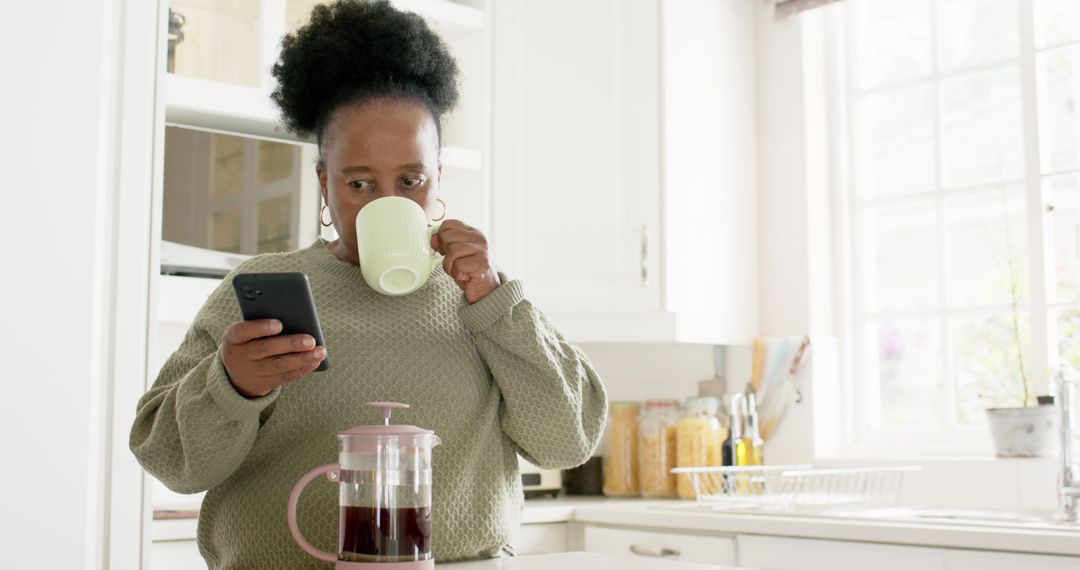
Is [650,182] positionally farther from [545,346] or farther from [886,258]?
[545,346]

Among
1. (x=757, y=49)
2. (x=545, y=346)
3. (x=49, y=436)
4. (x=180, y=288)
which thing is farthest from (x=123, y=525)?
(x=757, y=49)

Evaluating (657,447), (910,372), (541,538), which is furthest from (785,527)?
(910,372)

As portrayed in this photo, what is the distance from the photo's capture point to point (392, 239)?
1.08m

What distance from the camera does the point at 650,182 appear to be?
2766 mm

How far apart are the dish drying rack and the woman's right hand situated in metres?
1.55

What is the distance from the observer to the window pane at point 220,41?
238 cm

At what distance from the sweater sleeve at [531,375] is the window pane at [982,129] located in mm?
1960

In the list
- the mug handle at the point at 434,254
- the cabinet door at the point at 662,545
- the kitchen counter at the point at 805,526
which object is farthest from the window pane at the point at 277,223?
the mug handle at the point at 434,254

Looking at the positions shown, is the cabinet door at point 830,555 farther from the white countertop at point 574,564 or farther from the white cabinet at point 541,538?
the white countertop at point 574,564

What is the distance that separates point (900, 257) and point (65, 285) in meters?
2.07

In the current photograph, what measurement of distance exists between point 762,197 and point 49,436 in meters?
2.01

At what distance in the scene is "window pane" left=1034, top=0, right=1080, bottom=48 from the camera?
2.69m

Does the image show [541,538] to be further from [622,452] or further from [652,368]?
[652,368]

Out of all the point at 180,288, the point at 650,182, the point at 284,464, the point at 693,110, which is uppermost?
the point at 693,110
